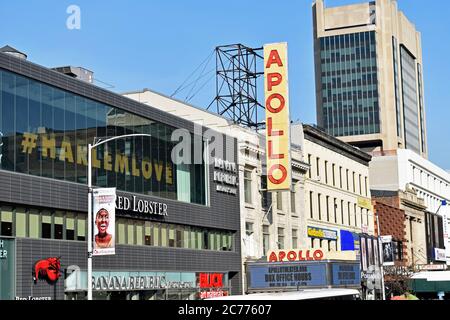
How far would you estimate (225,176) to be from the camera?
55.1 meters

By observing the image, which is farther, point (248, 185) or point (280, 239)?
point (280, 239)

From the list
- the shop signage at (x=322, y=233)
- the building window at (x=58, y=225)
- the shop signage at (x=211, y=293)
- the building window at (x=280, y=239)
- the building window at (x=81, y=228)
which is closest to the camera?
the building window at (x=58, y=225)

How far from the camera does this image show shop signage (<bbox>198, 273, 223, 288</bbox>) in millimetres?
51125

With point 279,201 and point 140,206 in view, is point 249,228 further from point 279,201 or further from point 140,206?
point 140,206

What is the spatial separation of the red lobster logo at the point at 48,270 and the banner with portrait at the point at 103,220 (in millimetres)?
3145

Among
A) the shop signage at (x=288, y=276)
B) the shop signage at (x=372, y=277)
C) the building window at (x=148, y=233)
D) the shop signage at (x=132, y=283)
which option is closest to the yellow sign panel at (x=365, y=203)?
the shop signage at (x=372, y=277)

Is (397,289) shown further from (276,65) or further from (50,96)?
(50,96)

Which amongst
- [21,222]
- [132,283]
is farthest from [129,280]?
[21,222]

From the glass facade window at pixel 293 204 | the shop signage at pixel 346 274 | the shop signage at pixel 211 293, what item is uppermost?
the glass facade window at pixel 293 204

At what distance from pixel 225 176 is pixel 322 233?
18.4 meters

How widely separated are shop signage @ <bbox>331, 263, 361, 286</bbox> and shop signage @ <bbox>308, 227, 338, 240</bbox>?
696 cm

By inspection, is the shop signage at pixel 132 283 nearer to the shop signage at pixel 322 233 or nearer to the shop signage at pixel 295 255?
the shop signage at pixel 295 255

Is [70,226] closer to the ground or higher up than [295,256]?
higher up

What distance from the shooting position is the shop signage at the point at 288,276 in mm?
54625
